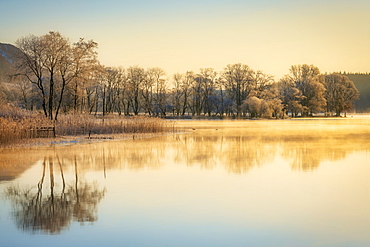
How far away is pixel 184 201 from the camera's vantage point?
10.6 m

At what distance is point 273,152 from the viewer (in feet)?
71.5

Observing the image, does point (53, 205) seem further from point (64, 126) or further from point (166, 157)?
point (64, 126)

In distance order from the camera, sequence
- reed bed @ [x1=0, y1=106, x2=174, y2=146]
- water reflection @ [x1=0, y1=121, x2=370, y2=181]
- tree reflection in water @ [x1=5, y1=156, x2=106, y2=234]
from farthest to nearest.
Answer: reed bed @ [x1=0, y1=106, x2=174, y2=146], water reflection @ [x1=0, y1=121, x2=370, y2=181], tree reflection in water @ [x1=5, y1=156, x2=106, y2=234]

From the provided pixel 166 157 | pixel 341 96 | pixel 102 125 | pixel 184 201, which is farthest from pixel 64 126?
pixel 341 96

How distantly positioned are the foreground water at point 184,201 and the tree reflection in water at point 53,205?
0.08 feet

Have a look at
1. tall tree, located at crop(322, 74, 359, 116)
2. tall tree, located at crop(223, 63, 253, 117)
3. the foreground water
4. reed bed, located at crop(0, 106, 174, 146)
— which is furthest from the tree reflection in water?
tall tree, located at crop(322, 74, 359, 116)

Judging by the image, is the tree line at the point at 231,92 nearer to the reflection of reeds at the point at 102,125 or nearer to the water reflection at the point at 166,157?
the reflection of reeds at the point at 102,125

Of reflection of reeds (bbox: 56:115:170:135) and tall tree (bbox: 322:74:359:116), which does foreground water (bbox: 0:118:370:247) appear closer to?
reflection of reeds (bbox: 56:115:170:135)

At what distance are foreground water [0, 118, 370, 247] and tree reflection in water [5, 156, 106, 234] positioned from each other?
0.02 metres

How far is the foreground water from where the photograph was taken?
7.79 metres

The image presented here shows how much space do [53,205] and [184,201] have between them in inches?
126

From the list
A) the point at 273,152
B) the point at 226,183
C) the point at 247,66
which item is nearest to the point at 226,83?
the point at 247,66

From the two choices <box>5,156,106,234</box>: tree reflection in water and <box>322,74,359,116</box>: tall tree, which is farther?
<box>322,74,359,116</box>: tall tree

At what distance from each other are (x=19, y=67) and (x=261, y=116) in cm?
6001
